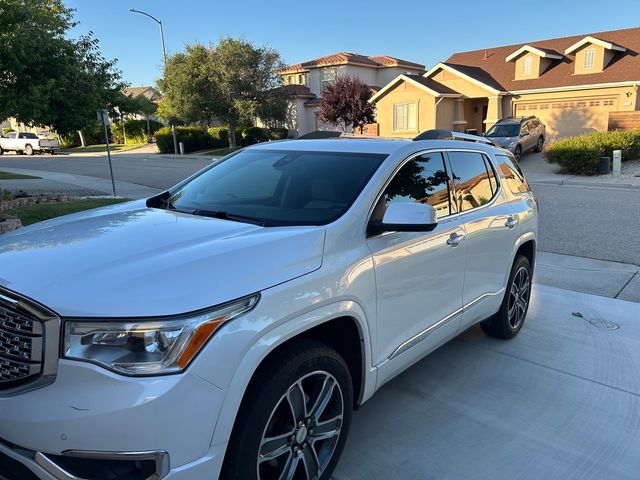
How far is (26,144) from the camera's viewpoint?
39969mm

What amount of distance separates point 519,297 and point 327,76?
3966cm

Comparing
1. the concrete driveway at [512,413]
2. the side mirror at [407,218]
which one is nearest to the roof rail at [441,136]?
the side mirror at [407,218]

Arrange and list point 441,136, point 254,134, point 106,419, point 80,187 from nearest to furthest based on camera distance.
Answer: point 106,419
point 441,136
point 80,187
point 254,134

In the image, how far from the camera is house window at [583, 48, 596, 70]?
91.5 feet

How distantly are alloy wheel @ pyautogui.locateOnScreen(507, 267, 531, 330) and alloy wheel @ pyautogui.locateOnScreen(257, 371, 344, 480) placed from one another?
98.9 inches

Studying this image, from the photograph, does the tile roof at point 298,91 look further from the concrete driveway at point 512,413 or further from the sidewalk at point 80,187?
the concrete driveway at point 512,413

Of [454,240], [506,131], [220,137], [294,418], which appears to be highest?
[220,137]

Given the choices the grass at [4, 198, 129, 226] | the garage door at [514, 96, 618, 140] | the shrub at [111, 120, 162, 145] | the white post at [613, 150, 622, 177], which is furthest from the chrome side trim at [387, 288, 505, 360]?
the shrub at [111, 120, 162, 145]

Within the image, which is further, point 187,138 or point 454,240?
point 187,138

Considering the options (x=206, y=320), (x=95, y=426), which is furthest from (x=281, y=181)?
(x=95, y=426)

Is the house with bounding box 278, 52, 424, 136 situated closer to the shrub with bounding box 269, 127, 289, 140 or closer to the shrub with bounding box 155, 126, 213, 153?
the shrub with bounding box 269, 127, 289, 140

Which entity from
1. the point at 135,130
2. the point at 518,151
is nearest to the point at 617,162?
the point at 518,151

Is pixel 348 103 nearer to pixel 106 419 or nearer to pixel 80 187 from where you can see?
pixel 80 187

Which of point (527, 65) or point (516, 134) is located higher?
point (527, 65)
